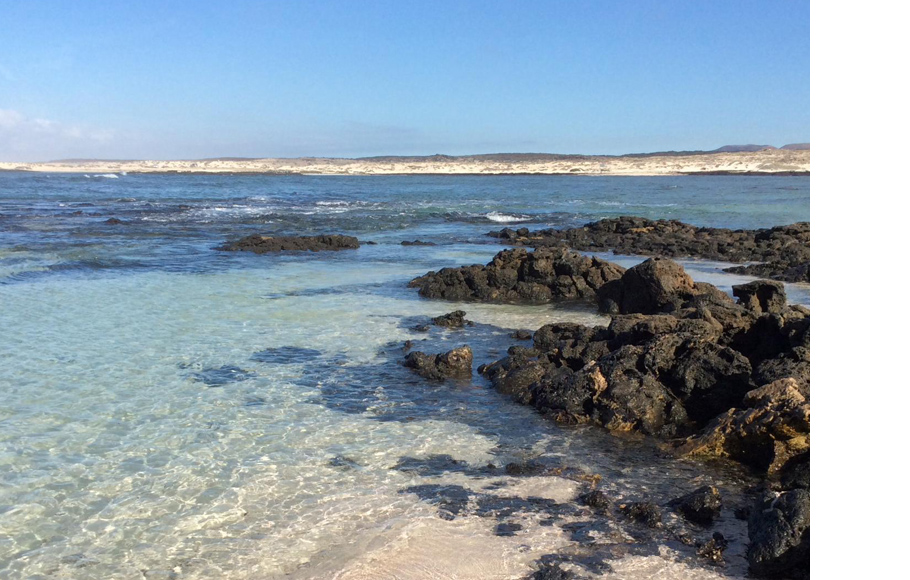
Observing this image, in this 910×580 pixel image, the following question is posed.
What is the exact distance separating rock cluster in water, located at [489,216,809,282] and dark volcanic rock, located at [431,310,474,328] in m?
9.30

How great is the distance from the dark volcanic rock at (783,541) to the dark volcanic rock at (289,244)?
19.6 meters

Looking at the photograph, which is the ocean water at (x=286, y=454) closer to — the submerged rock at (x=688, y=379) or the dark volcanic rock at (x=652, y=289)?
the submerged rock at (x=688, y=379)

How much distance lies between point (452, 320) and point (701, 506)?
733 cm

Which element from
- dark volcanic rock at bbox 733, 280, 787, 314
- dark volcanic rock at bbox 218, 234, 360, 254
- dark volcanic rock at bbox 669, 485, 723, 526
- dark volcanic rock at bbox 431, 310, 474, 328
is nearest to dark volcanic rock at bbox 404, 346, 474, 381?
dark volcanic rock at bbox 431, 310, 474, 328

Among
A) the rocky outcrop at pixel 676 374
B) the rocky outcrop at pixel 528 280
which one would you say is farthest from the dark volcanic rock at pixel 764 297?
the rocky outcrop at pixel 528 280

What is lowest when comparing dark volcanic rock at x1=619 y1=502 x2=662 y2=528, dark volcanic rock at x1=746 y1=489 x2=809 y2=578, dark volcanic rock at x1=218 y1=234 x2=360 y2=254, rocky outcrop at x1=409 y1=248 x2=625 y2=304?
dark volcanic rock at x1=619 y1=502 x2=662 y2=528

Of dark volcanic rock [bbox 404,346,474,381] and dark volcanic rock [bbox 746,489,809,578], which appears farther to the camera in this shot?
dark volcanic rock [bbox 404,346,474,381]

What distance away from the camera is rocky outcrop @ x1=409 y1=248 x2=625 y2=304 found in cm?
1530

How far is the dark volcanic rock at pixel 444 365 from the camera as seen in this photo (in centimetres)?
945

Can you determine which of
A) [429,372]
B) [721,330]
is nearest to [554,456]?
[429,372]

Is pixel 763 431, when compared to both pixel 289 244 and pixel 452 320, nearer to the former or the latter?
pixel 452 320

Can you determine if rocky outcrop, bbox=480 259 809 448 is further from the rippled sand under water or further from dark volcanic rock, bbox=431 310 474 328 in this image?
dark volcanic rock, bbox=431 310 474 328

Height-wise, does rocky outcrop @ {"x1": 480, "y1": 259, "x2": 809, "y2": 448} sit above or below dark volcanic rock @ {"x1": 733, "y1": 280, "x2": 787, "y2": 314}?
below
